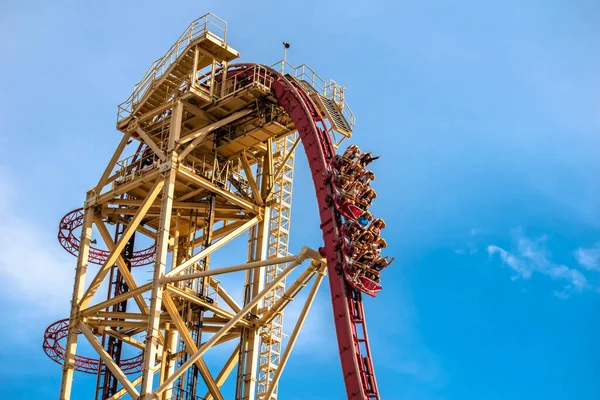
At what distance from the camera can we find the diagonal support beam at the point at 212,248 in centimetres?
5219

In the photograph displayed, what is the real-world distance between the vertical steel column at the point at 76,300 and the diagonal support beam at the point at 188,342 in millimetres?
4680

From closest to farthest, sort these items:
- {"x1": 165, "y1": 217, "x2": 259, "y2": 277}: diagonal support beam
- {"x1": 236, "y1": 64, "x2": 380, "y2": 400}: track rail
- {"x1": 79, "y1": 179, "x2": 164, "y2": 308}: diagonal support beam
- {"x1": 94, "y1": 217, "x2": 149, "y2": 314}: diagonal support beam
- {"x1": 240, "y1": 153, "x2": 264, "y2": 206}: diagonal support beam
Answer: {"x1": 236, "y1": 64, "x2": 380, "y2": 400}: track rail → {"x1": 165, "y1": 217, "x2": 259, "y2": 277}: diagonal support beam → {"x1": 79, "y1": 179, "x2": 164, "y2": 308}: diagonal support beam → {"x1": 94, "y1": 217, "x2": 149, "y2": 314}: diagonal support beam → {"x1": 240, "y1": 153, "x2": 264, "y2": 206}: diagonal support beam

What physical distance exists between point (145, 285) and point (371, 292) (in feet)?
31.6

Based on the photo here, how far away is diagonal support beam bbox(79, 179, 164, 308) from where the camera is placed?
176ft

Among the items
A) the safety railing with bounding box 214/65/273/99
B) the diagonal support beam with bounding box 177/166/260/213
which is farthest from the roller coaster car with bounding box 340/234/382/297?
the safety railing with bounding box 214/65/273/99

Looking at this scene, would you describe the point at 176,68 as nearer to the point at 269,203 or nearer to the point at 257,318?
the point at 269,203

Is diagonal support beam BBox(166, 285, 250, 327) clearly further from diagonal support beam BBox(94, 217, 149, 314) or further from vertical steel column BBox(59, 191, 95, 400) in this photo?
vertical steel column BBox(59, 191, 95, 400)

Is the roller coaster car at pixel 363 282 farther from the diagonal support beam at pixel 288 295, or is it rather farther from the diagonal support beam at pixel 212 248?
the diagonal support beam at pixel 212 248

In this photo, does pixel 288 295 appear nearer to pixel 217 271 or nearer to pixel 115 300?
pixel 217 271

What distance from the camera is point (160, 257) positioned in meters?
51.9

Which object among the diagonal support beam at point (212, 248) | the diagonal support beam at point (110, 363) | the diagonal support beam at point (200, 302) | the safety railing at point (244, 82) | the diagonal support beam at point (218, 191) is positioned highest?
the safety railing at point (244, 82)

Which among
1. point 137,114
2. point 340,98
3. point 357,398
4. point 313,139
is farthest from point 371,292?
point 137,114

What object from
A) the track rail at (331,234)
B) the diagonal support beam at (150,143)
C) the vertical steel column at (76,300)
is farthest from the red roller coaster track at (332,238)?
the vertical steel column at (76,300)

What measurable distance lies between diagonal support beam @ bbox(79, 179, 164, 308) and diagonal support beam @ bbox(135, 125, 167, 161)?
45.5 inches
